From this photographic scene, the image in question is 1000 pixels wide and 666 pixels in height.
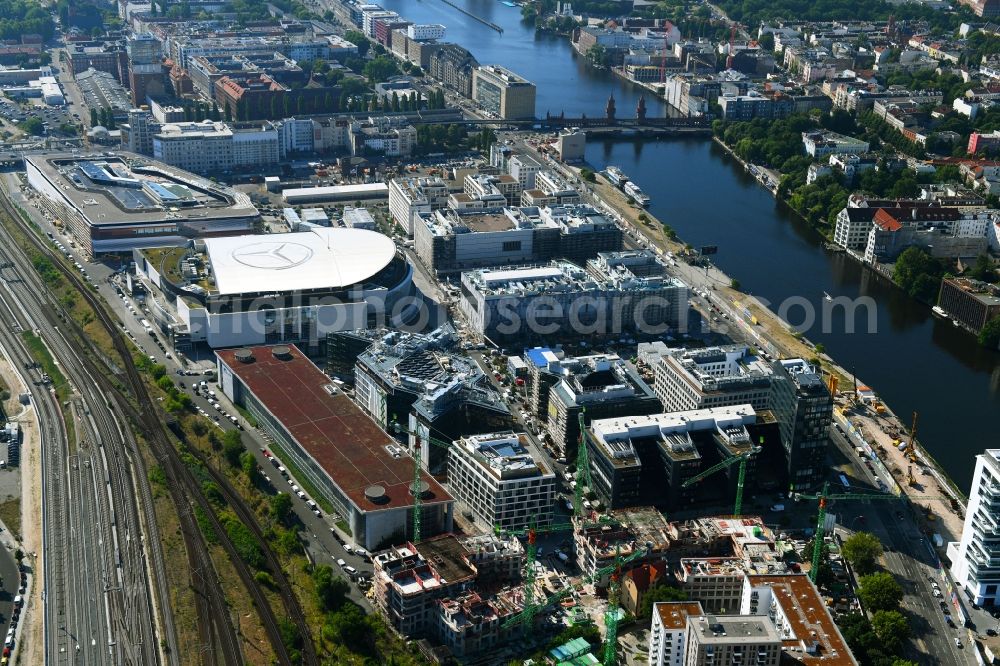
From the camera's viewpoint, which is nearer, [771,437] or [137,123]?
[771,437]

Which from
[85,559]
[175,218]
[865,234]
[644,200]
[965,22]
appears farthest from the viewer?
[965,22]

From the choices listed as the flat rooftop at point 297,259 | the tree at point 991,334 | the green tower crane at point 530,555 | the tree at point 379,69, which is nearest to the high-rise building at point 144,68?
the tree at point 379,69

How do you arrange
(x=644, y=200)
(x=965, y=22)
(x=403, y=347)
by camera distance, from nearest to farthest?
(x=403, y=347), (x=644, y=200), (x=965, y=22)

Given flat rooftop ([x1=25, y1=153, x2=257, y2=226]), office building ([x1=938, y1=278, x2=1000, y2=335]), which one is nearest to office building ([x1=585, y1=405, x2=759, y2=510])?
office building ([x1=938, y1=278, x2=1000, y2=335])

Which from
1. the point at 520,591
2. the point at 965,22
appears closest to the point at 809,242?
the point at 520,591

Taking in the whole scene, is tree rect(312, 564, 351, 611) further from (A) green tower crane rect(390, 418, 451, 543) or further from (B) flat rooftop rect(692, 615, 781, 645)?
(B) flat rooftop rect(692, 615, 781, 645)

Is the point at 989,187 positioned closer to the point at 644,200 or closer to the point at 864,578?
the point at 644,200

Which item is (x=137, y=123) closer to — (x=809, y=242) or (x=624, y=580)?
(x=809, y=242)
